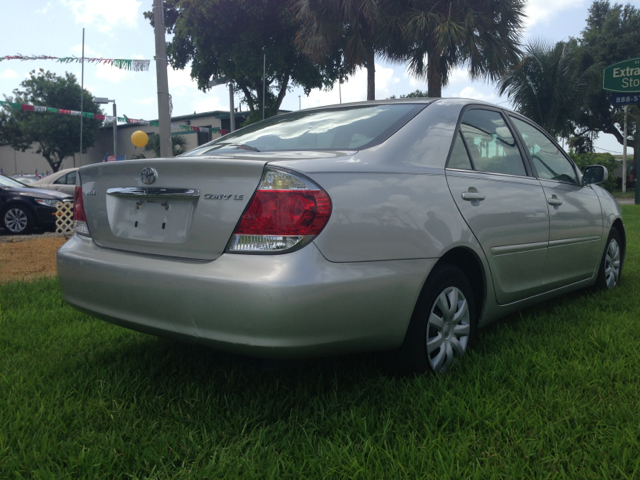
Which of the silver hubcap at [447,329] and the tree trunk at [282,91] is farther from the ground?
the tree trunk at [282,91]

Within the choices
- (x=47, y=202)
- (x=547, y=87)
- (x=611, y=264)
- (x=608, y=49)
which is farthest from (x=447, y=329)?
(x=608, y=49)

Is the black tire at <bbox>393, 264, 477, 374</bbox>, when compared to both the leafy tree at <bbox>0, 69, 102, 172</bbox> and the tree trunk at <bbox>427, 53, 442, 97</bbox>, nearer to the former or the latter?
the tree trunk at <bbox>427, 53, 442, 97</bbox>

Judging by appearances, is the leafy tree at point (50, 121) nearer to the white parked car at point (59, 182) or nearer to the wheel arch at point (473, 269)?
the white parked car at point (59, 182)

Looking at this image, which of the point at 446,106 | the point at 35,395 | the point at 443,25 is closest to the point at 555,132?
the point at 443,25

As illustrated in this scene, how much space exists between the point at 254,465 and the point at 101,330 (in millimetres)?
2055

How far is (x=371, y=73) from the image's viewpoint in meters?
18.6

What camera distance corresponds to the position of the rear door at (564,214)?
366 cm

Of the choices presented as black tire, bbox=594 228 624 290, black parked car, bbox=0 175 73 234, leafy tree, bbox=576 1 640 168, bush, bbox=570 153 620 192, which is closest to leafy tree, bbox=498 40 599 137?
bush, bbox=570 153 620 192

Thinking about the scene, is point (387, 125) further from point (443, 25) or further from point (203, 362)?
point (443, 25)

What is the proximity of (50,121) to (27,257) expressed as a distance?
43.8 m

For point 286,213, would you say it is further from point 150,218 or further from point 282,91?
point 282,91

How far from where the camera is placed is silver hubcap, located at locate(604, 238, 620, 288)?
4641 millimetres

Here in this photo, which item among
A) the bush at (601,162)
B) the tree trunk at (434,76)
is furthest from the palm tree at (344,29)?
the bush at (601,162)

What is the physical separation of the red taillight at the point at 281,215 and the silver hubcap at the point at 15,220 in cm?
1014
